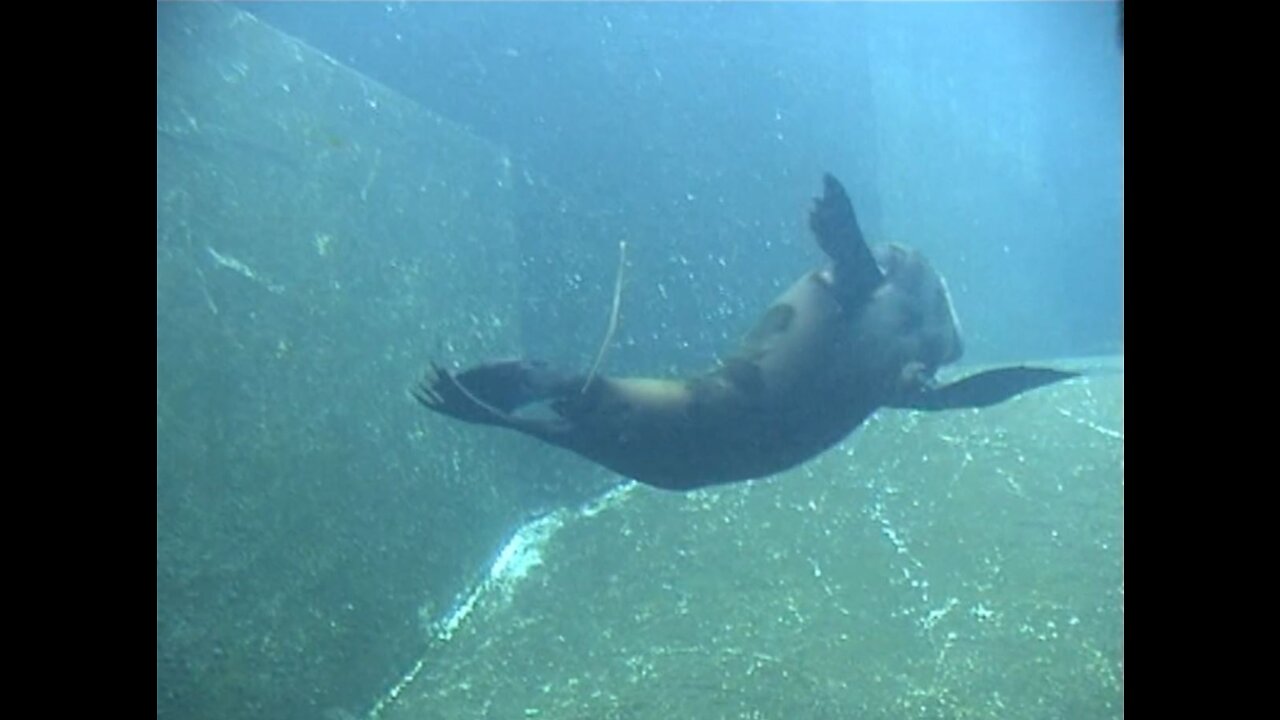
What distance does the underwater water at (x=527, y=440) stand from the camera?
417 cm

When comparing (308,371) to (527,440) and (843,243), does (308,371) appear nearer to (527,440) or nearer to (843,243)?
(527,440)

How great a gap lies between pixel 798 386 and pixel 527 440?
77.6 inches

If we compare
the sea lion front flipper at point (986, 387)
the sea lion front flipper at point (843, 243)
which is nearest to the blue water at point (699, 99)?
the sea lion front flipper at point (843, 243)

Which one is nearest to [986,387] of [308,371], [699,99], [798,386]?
[798,386]

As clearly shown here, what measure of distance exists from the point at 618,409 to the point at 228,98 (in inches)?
109

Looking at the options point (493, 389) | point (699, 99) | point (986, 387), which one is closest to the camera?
point (493, 389)

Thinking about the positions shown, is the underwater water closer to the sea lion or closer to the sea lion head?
the sea lion

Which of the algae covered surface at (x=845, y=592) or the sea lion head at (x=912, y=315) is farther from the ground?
the sea lion head at (x=912, y=315)

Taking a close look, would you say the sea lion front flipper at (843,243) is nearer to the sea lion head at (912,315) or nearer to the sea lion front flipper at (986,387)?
the sea lion head at (912,315)

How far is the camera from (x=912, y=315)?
493 centimetres
